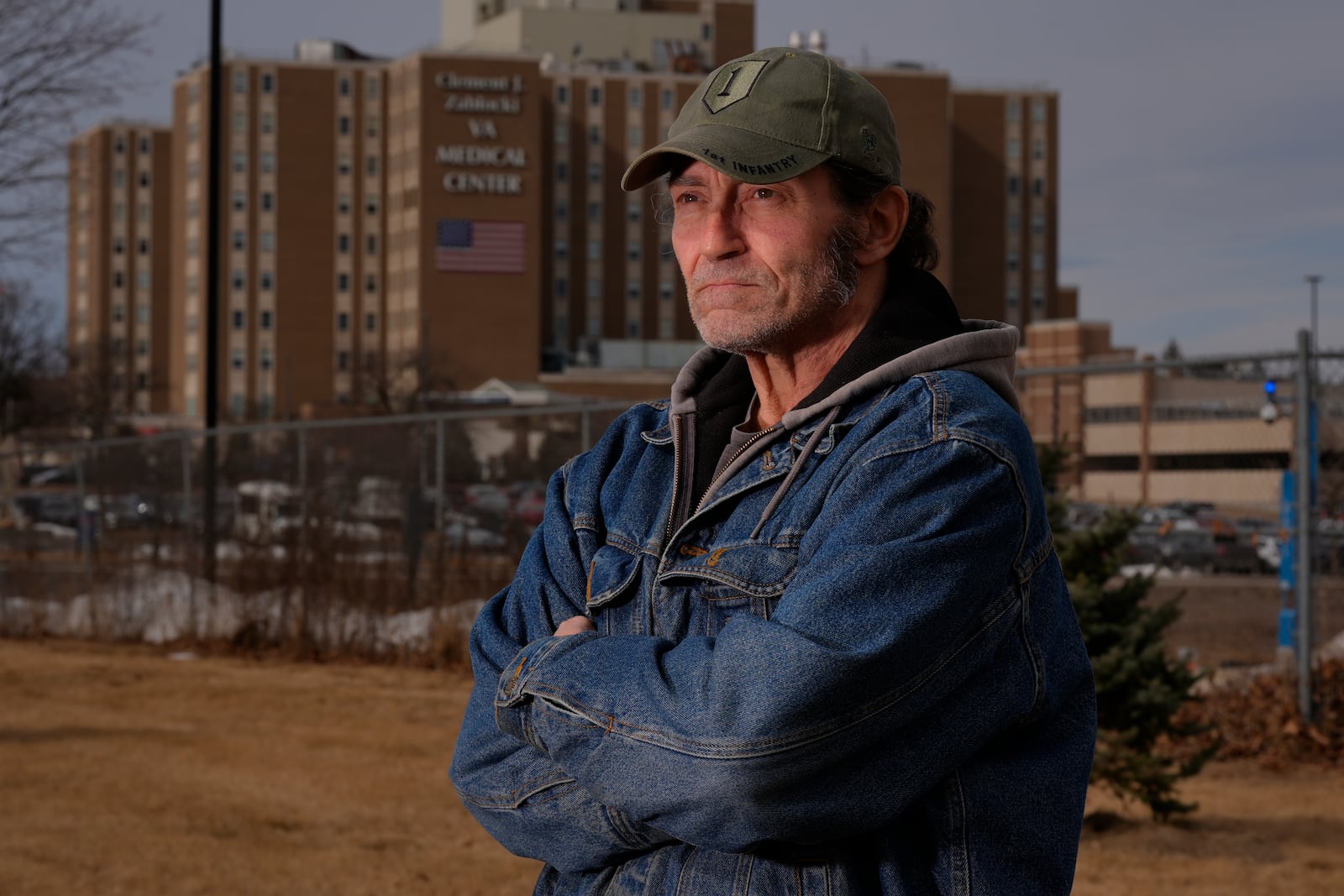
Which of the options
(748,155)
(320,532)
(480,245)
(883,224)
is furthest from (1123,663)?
(480,245)

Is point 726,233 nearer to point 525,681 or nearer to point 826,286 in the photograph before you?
point 826,286

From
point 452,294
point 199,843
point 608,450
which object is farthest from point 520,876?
point 452,294

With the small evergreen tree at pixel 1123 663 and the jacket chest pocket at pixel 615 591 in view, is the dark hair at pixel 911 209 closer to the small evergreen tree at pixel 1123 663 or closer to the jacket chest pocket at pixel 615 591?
the jacket chest pocket at pixel 615 591

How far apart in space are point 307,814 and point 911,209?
5669mm

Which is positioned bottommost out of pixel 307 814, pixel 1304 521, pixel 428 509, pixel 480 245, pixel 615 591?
pixel 307 814

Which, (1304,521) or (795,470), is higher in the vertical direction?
(795,470)

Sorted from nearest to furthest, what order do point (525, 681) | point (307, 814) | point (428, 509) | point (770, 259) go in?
point (525, 681), point (770, 259), point (307, 814), point (428, 509)

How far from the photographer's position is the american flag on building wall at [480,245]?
101 metres

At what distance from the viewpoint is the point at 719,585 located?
2.17m

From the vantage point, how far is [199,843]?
6664 millimetres

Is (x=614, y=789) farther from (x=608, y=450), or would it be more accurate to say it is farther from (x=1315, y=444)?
(x=1315, y=444)

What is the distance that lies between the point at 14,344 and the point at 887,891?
2256 inches

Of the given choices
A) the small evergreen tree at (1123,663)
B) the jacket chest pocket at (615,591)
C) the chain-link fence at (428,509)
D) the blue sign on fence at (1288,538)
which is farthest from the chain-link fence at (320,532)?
the jacket chest pocket at (615,591)

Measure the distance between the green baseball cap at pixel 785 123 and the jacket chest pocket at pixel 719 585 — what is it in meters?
0.55
